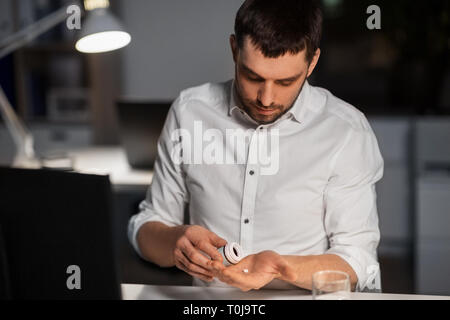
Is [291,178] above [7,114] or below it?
below

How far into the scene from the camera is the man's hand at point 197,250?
3.17 feet

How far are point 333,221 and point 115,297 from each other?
478 mm

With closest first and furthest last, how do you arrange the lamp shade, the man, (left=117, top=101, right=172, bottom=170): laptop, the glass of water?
the glass of water, the man, the lamp shade, (left=117, top=101, right=172, bottom=170): laptop

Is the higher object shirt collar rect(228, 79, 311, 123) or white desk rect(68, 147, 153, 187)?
shirt collar rect(228, 79, 311, 123)

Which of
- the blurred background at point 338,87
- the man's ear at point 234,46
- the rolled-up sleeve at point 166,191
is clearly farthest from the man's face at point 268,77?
the blurred background at point 338,87

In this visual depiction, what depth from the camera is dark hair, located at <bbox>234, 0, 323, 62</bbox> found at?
0.98 meters

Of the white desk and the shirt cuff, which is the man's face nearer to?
the shirt cuff

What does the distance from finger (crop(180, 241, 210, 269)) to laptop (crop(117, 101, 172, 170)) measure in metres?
1.05

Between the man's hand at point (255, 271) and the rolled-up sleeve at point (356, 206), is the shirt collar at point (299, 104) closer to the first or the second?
the rolled-up sleeve at point (356, 206)

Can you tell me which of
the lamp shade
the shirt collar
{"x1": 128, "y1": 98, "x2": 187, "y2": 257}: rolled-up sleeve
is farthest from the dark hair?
the lamp shade

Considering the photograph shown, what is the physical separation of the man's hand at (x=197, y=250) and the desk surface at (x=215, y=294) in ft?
0.12

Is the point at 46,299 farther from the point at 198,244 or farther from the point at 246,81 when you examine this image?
the point at 246,81
